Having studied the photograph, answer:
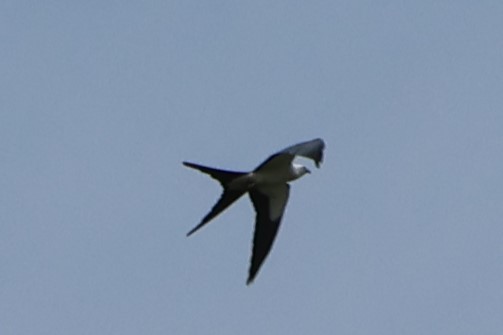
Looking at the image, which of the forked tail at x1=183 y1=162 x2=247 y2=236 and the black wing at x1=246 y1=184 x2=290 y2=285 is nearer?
the forked tail at x1=183 y1=162 x2=247 y2=236

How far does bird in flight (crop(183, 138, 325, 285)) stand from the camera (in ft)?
76.4

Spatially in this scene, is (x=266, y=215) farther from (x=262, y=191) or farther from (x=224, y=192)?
(x=224, y=192)

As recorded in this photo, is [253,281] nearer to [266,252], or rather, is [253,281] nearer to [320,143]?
[266,252]

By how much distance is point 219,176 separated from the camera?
23422mm

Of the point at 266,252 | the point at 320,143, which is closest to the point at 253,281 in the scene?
the point at 266,252

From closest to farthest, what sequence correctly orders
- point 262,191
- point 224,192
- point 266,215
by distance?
point 224,192 < point 262,191 < point 266,215

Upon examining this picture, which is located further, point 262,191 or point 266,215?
point 266,215

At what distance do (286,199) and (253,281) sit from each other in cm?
155

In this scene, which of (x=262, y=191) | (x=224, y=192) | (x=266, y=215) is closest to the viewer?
(x=224, y=192)

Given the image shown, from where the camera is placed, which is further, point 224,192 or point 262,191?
point 262,191

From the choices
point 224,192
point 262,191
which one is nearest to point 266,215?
point 262,191

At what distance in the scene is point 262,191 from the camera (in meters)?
24.2

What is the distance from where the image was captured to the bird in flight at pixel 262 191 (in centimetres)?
2328

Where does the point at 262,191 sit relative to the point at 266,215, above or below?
above
